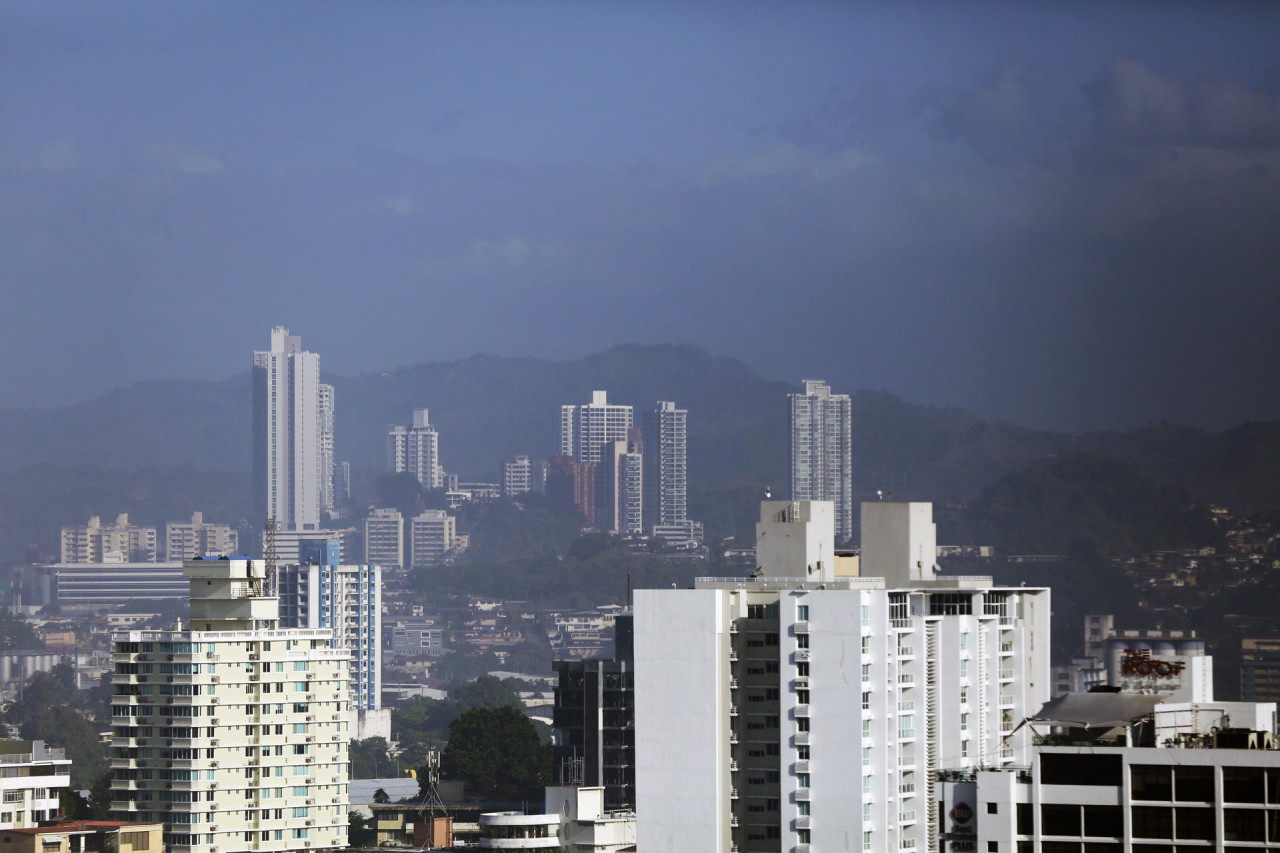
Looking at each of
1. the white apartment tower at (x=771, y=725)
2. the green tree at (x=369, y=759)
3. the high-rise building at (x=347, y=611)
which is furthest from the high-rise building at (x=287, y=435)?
the white apartment tower at (x=771, y=725)

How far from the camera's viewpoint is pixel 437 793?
1942cm

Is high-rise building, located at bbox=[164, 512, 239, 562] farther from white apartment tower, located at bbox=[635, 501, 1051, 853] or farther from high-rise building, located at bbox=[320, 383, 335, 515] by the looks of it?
white apartment tower, located at bbox=[635, 501, 1051, 853]

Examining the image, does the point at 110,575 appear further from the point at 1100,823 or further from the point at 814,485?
the point at 1100,823

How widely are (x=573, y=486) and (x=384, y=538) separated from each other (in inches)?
189

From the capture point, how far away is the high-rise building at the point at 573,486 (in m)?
53.1

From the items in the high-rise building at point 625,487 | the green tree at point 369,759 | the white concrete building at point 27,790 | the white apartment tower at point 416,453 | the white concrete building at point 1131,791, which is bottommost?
the green tree at point 369,759

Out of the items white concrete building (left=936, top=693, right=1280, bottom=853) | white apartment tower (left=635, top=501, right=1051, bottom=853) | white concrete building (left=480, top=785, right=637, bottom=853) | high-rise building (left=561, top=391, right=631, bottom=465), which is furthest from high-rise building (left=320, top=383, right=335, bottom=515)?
white concrete building (left=936, top=693, right=1280, bottom=853)

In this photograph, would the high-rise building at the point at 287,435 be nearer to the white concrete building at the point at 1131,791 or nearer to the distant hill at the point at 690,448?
the distant hill at the point at 690,448

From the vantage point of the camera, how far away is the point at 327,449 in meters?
54.8

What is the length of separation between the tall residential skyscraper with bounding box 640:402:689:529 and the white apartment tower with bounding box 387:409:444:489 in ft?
20.0

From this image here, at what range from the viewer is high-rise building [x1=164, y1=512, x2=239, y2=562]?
4994 centimetres

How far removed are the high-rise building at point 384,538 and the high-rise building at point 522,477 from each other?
333cm

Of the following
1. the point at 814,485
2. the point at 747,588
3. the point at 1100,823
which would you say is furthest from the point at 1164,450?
the point at 1100,823

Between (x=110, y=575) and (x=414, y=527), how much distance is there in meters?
8.94
